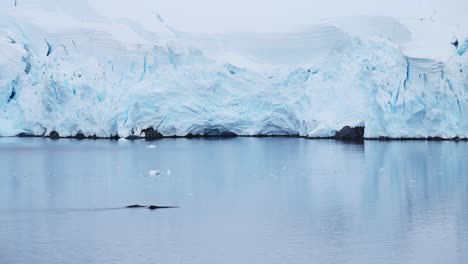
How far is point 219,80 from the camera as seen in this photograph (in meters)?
23.0

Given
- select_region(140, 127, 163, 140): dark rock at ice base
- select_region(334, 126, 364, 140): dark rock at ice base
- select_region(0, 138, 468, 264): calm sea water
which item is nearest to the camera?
select_region(0, 138, 468, 264): calm sea water

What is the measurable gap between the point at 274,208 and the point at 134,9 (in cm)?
1921

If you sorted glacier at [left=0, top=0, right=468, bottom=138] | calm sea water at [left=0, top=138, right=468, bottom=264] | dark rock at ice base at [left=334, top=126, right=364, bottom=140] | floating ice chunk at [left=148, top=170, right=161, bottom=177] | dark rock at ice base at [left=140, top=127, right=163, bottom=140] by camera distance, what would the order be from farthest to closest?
dark rock at ice base at [left=140, top=127, right=163, bottom=140]
dark rock at ice base at [left=334, top=126, right=364, bottom=140]
glacier at [left=0, top=0, right=468, bottom=138]
floating ice chunk at [left=148, top=170, right=161, bottom=177]
calm sea water at [left=0, top=138, right=468, bottom=264]

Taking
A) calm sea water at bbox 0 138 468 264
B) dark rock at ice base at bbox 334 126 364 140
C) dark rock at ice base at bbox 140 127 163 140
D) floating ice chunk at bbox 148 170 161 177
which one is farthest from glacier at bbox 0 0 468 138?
floating ice chunk at bbox 148 170 161 177

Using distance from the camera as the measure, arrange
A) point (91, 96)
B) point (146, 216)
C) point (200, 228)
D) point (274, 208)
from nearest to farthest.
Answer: point (200, 228)
point (146, 216)
point (274, 208)
point (91, 96)

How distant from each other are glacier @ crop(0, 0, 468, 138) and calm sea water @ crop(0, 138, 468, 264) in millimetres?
4512

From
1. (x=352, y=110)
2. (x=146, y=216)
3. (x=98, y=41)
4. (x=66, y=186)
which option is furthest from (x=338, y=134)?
(x=146, y=216)

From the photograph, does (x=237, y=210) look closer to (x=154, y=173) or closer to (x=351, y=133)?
(x=154, y=173)

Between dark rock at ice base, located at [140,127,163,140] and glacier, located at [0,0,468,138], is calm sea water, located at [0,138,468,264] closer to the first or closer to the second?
glacier, located at [0,0,468,138]

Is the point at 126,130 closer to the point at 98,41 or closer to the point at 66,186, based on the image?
the point at 98,41

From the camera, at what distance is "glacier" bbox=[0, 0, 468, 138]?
20719 millimetres

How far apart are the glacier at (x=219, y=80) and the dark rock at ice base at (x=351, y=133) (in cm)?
51

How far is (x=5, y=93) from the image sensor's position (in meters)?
22.9

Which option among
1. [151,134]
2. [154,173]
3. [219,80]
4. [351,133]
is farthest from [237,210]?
[151,134]
